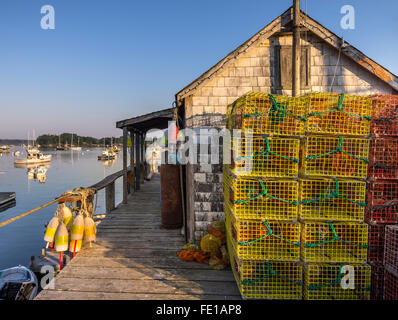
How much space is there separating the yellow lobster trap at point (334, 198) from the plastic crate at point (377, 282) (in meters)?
0.82

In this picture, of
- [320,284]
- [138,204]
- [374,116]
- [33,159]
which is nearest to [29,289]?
[138,204]

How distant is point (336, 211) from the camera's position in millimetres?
3951

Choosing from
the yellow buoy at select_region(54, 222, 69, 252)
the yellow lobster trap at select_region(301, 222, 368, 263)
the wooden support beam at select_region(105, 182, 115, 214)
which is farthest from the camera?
the wooden support beam at select_region(105, 182, 115, 214)

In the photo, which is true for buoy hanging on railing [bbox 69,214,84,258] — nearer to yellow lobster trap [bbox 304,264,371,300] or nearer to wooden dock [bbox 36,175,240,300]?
wooden dock [bbox 36,175,240,300]

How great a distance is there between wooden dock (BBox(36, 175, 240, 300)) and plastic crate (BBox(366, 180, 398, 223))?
7.86ft

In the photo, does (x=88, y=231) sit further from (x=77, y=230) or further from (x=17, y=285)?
(x=17, y=285)

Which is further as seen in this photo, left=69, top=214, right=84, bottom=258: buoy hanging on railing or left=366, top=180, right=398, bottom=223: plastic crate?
left=69, top=214, right=84, bottom=258: buoy hanging on railing

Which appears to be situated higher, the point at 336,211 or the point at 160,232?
the point at 336,211

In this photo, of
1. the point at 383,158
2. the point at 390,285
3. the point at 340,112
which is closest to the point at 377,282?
the point at 390,285

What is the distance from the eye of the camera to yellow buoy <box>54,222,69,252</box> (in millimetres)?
5352

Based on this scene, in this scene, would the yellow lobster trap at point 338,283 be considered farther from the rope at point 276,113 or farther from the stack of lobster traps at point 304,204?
the rope at point 276,113

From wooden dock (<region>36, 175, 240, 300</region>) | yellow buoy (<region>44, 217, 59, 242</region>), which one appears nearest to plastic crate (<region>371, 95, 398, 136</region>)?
wooden dock (<region>36, 175, 240, 300</region>)
